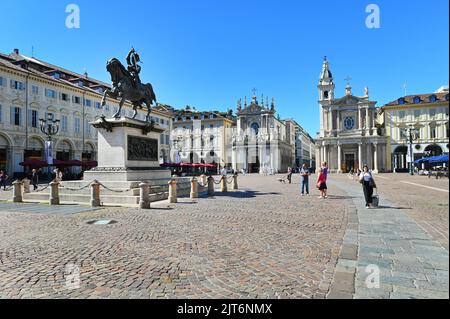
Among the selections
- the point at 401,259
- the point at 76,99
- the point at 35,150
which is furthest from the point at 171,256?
the point at 76,99

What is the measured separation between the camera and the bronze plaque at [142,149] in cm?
1614

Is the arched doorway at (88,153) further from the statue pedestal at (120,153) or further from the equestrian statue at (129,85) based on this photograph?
the statue pedestal at (120,153)

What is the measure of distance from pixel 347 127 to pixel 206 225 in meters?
75.9

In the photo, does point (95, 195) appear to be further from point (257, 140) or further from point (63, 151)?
point (257, 140)

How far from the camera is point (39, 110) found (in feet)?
136

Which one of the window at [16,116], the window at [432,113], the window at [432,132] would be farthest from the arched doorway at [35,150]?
the window at [432,113]

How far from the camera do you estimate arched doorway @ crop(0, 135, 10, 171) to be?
36.6 m

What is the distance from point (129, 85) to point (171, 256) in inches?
553

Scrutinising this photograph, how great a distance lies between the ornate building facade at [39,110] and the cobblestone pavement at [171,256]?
29751mm

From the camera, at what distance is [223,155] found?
270 feet
